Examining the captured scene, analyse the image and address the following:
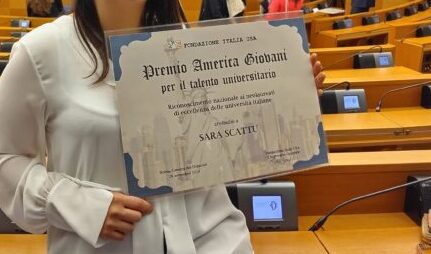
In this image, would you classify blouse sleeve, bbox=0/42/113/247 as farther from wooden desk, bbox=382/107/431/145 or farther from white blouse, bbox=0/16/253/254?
wooden desk, bbox=382/107/431/145

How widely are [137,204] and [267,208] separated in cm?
72

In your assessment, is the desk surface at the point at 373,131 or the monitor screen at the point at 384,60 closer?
the desk surface at the point at 373,131

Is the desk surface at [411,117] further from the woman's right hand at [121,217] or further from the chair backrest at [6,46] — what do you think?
the chair backrest at [6,46]

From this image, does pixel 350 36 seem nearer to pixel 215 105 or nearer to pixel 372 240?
pixel 372 240

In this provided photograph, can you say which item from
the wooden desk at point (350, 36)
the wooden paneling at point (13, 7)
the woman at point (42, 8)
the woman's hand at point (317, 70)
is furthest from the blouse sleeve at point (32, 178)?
the wooden paneling at point (13, 7)

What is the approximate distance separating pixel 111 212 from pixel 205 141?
0.59ft

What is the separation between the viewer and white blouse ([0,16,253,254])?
79 centimetres

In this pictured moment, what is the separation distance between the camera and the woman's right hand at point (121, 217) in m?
0.79

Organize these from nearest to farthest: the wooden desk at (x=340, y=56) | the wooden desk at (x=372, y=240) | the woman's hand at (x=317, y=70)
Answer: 1. the woman's hand at (x=317, y=70)
2. the wooden desk at (x=372, y=240)
3. the wooden desk at (x=340, y=56)

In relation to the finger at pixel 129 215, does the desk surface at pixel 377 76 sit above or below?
below

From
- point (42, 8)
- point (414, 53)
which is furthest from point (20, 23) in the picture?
point (414, 53)

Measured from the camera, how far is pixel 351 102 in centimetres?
269

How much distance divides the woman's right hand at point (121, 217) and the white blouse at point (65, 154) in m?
0.01

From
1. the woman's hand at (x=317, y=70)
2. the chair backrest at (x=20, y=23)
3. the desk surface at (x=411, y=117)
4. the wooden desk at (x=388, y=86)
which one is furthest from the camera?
the chair backrest at (x=20, y=23)
